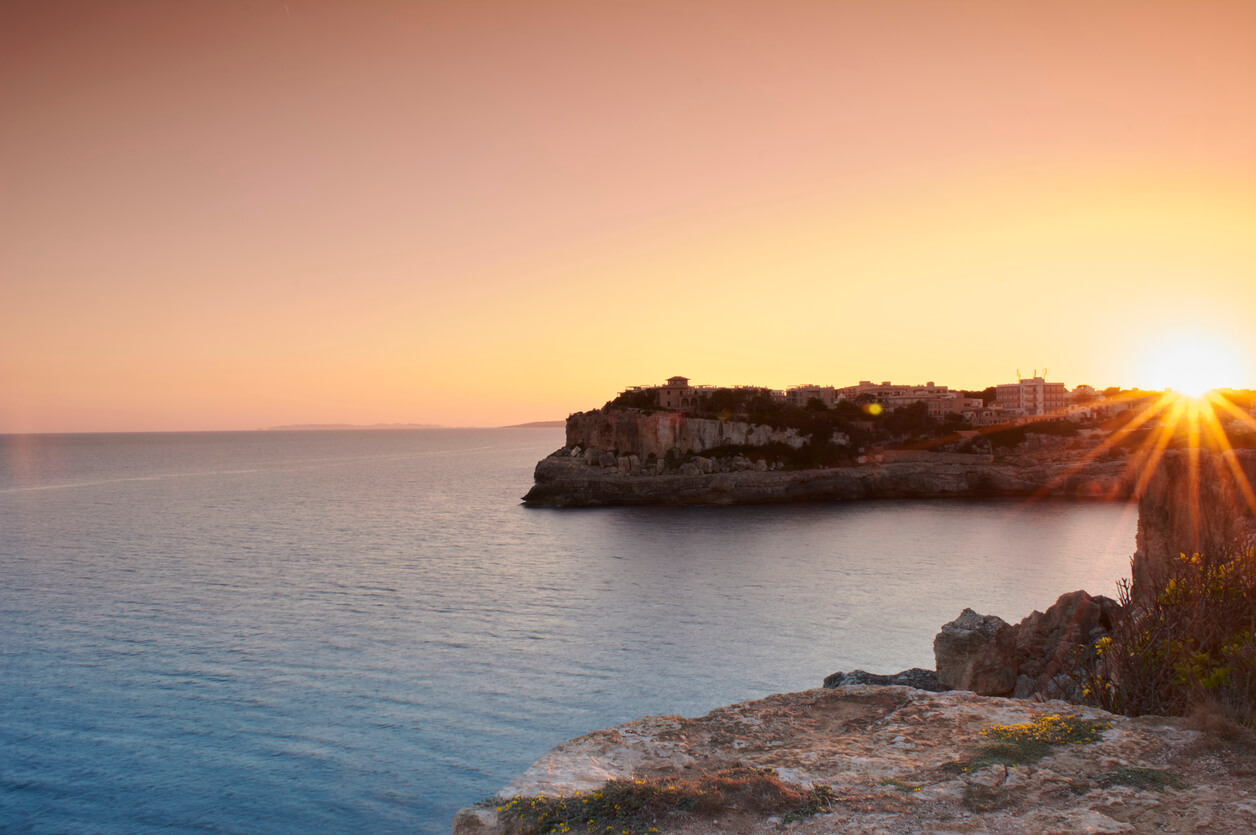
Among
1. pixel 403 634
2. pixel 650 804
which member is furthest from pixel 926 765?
pixel 403 634

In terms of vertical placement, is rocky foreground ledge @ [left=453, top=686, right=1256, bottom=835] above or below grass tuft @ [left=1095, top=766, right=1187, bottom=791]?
below

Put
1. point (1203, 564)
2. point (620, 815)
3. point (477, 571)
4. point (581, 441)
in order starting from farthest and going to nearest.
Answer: point (581, 441)
point (477, 571)
point (1203, 564)
point (620, 815)

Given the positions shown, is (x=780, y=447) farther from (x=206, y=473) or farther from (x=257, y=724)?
(x=206, y=473)

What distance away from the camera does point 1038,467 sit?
3014 inches

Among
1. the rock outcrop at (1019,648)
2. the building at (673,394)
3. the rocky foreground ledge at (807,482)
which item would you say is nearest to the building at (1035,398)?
the rocky foreground ledge at (807,482)

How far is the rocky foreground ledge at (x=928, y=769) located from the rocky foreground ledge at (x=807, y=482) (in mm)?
62175

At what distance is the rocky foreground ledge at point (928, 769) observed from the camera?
18.9 ft

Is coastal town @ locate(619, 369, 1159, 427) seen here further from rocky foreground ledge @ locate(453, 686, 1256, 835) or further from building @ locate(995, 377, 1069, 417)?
rocky foreground ledge @ locate(453, 686, 1256, 835)

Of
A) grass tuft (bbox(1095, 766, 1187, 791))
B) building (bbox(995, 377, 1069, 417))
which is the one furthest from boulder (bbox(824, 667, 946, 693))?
building (bbox(995, 377, 1069, 417))

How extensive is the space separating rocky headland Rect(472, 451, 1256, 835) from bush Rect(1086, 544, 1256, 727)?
53 cm

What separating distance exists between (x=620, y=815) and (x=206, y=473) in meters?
121

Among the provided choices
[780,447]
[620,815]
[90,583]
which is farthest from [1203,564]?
[780,447]

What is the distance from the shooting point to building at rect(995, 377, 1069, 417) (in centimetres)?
12312

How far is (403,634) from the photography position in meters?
25.4
